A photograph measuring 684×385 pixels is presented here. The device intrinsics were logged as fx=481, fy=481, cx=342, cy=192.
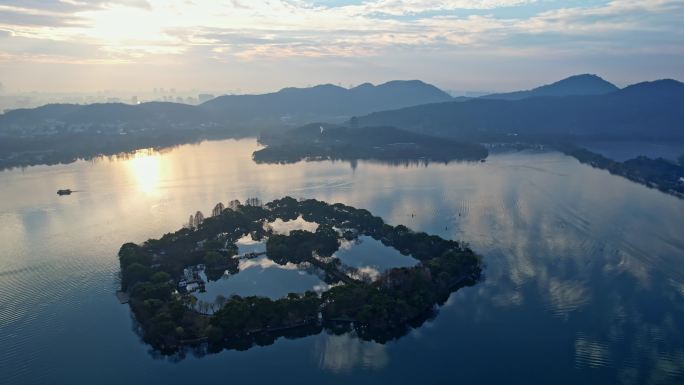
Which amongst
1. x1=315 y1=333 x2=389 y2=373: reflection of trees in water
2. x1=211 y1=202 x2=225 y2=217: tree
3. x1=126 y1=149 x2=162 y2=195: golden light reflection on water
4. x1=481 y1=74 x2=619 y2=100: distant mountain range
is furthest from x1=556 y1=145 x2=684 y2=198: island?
x1=481 y1=74 x2=619 y2=100: distant mountain range

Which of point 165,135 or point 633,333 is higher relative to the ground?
point 165,135

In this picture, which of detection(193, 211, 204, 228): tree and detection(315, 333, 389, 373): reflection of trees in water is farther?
detection(193, 211, 204, 228): tree

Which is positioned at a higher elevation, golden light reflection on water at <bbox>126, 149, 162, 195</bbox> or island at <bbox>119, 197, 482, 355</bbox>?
golden light reflection on water at <bbox>126, 149, 162, 195</bbox>

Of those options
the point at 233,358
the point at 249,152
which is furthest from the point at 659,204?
the point at 249,152

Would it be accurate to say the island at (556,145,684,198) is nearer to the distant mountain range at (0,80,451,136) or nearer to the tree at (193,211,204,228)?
the tree at (193,211,204,228)

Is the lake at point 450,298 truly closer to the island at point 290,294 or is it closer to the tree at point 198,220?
the island at point 290,294

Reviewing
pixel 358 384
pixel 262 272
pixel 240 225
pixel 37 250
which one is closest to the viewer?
pixel 358 384

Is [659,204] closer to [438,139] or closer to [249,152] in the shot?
[438,139]

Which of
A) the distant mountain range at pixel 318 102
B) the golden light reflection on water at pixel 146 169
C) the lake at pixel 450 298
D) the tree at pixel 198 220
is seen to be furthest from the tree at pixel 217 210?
the distant mountain range at pixel 318 102
